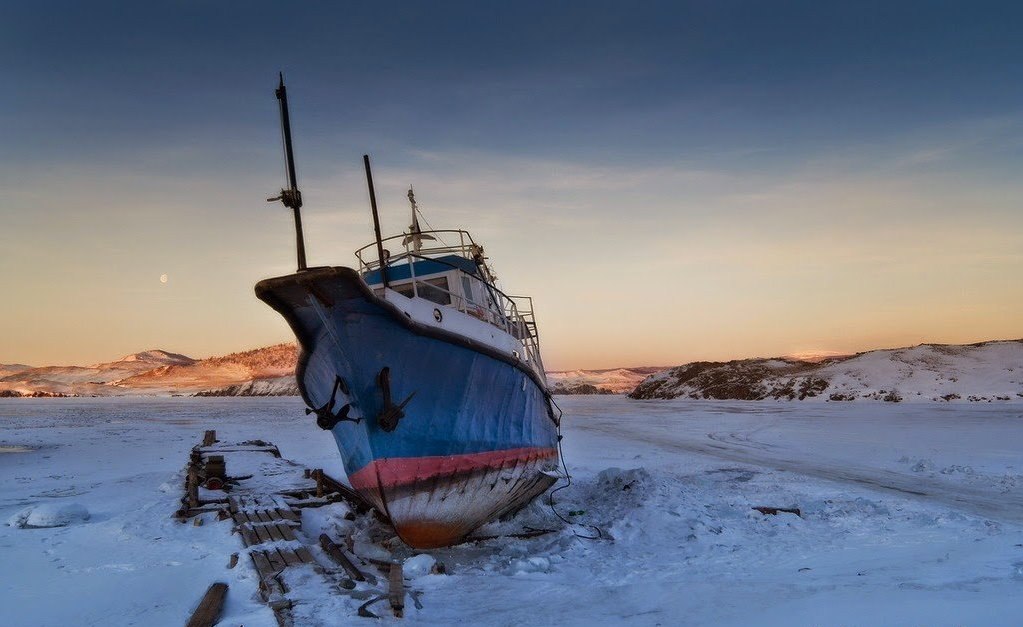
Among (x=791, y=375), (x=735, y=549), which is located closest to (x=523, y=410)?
(x=735, y=549)

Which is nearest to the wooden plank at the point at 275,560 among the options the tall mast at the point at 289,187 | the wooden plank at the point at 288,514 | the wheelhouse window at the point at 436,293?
the wooden plank at the point at 288,514

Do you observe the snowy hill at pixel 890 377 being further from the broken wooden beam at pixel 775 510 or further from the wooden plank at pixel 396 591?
the wooden plank at pixel 396 591

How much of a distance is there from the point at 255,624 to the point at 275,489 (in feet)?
21.9

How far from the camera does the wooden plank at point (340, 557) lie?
5.81 metres

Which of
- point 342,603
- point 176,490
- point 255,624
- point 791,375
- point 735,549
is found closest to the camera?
point 255,624

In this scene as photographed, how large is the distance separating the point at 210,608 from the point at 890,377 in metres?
36.4

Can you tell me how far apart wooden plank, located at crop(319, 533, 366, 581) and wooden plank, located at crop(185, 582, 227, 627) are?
1.23 metres

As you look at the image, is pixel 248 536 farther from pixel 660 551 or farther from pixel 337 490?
pixel 660 551

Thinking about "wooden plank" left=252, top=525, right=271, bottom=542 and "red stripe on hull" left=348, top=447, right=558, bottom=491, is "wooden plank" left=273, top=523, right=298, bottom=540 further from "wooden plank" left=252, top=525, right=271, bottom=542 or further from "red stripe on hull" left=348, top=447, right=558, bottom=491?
"red stripe on hull" left=348, top=447, right=558, bottom=491

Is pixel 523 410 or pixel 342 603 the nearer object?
pixel 342 603

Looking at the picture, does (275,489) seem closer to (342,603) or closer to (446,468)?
(446,468)

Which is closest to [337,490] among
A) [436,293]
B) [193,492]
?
[193,492]

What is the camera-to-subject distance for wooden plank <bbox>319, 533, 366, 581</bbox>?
19.1ft

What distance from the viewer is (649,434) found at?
20172mm
